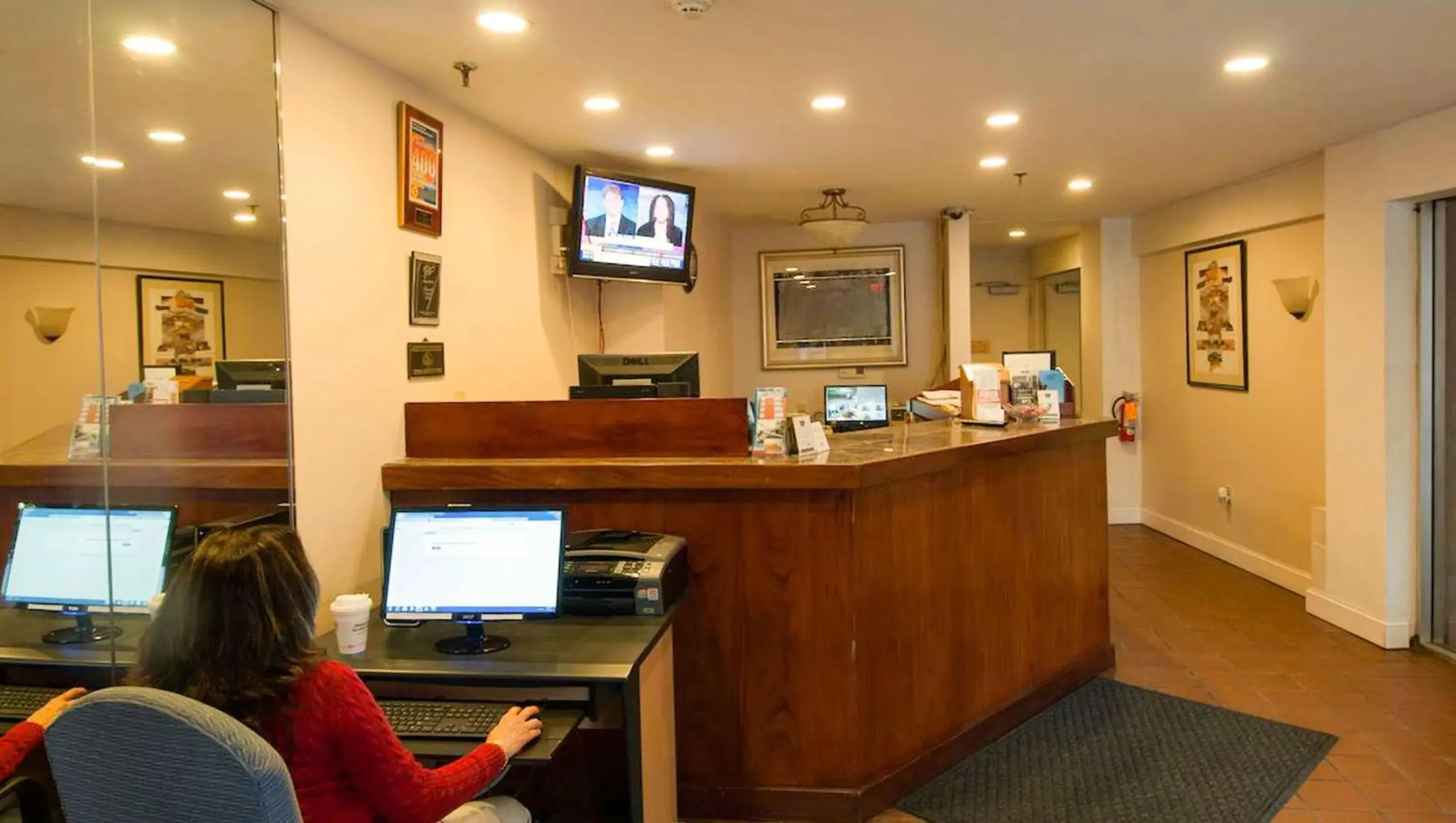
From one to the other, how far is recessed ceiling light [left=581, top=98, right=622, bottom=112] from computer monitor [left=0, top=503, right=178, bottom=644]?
7.32 feet

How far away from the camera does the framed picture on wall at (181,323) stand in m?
2.34

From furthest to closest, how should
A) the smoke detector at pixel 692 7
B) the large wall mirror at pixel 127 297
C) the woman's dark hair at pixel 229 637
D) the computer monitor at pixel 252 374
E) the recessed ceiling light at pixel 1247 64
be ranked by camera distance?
the recessed ceiling light at pixel 1247 64, the smoke detector at pixel 692 7, the computer monitor at pixel 252 374, the large wall mirror at pixel 127 297, the woman's dark hair at pixel 229 637

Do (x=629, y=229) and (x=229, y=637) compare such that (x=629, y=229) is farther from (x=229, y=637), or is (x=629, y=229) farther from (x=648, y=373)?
(x=229, y=637)

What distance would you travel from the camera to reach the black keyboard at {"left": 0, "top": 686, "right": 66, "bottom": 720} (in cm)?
207

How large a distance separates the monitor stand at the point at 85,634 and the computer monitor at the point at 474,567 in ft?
2.10

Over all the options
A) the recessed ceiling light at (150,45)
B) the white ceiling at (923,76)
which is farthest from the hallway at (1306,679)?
the recessed ceiling light at (150,45)

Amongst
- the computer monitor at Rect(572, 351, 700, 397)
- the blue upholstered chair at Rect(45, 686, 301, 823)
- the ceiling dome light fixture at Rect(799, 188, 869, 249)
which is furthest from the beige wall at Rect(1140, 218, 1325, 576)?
the blue upholstered chair at Rect(45, 686, 301, 823)

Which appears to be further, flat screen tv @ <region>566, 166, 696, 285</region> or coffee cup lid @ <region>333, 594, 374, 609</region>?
flat screen tv @ <region>566, 166, 696, 285</region>

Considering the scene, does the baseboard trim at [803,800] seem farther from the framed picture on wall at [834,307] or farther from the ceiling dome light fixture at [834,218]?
the framed picture on wall at [834,307]

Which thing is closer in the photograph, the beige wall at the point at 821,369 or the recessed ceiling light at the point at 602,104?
the recessed ceiling light at the point at 602,104

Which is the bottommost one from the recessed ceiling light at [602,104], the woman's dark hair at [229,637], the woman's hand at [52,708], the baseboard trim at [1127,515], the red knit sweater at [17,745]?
the baseboard trim at [1127,515]

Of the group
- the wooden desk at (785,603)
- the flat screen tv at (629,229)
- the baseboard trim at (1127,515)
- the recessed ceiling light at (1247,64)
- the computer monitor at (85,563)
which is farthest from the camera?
the baseboard trim at (1127,515)

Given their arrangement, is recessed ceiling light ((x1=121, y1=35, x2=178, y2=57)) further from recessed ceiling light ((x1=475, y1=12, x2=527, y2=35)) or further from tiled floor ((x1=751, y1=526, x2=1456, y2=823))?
tiled floor ((x1=751, y1=526, x2=1456, y2=823))

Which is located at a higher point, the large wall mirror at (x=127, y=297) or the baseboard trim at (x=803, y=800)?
the large wall mirror at (x=127, y=297)
